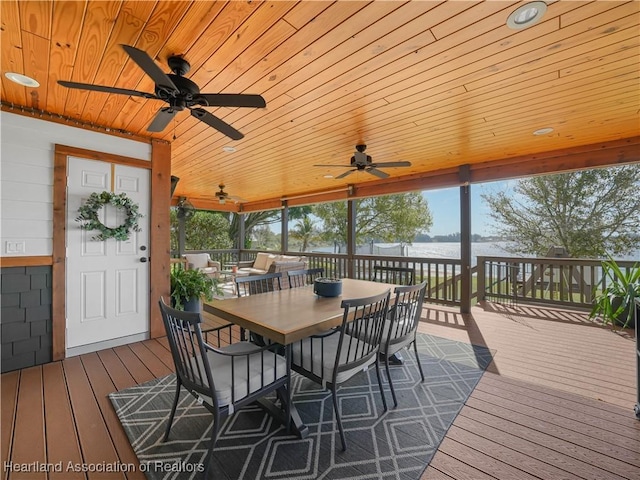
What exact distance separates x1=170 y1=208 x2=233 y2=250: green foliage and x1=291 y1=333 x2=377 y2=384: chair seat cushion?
9.96m

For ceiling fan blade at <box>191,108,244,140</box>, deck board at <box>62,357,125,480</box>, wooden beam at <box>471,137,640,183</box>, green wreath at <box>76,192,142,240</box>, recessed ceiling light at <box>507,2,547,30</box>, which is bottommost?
deck board at <box>62,357,125,480</box>

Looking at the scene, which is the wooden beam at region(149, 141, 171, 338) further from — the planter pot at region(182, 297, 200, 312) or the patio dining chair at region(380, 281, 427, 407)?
the patio dining chair at region(380, 281, 427, 407)

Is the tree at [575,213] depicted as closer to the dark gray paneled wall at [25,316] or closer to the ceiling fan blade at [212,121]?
the ceiling fan blade at [212,121]

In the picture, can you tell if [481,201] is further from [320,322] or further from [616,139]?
[320,322]

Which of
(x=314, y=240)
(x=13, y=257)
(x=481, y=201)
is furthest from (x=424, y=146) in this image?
(x=314, y=240)

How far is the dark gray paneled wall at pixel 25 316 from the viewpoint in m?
2.62

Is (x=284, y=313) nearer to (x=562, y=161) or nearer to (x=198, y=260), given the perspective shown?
(x=562, y=161)

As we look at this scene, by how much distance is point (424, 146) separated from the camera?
3871 mm

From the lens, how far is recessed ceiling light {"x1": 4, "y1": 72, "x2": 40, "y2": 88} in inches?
85.2

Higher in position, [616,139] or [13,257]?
[616,139]

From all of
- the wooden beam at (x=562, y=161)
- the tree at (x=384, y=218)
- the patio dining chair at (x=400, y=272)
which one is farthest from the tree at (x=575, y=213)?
the patio dining chair at (x=400, y=272)

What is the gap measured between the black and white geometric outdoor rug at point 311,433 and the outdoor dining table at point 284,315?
16cm

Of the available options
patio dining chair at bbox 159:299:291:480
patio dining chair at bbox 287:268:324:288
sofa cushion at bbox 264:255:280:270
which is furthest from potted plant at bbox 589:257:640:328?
sofa cushion at bbox 264:255:280:270

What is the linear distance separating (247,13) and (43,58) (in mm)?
1593
